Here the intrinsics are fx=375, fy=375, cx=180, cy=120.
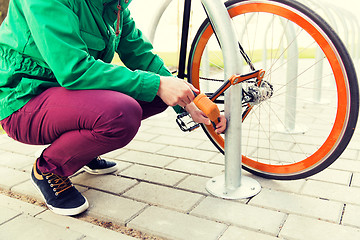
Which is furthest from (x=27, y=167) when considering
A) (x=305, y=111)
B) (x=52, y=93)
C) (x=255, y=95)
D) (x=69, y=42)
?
(x=305, y=111)

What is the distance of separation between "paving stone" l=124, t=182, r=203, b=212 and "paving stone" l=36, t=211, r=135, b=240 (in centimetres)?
27

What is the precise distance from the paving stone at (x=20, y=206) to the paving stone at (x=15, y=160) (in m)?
0.42

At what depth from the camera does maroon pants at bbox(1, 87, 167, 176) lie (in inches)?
57.4

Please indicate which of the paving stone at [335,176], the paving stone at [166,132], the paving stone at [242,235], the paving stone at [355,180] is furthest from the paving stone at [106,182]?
the paving stone at [355,180]

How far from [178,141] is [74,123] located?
1.09 m

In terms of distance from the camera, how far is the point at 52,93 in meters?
1.52

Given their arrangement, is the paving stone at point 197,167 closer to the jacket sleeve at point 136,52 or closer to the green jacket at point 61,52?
the jacket sleeve at point 136,52

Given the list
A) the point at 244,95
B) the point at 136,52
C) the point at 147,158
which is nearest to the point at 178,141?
the point at 147,158

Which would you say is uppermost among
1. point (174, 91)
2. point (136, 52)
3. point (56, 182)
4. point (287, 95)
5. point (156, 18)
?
point (156, 18)

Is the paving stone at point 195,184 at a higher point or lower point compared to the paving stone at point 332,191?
lower

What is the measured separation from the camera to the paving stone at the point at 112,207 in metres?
1.53

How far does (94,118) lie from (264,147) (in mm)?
1230

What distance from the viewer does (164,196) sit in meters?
1.70

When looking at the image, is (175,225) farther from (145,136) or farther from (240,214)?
(145,136)
